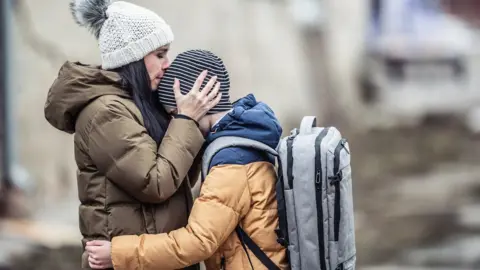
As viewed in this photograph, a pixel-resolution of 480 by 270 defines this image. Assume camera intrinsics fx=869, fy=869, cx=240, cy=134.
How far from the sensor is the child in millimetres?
2506

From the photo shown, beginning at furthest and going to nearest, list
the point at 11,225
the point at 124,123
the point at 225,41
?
the point at 225,41 < the point at 11,225 < the point at 124,123

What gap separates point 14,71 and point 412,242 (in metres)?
3.30

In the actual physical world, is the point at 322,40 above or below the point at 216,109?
below

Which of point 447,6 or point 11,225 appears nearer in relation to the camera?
point 11,225

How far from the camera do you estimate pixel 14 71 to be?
21.5ft

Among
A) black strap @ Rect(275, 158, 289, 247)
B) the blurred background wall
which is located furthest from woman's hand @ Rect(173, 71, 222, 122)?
the blurred background wall

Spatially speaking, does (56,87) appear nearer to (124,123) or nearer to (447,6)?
(124,123)

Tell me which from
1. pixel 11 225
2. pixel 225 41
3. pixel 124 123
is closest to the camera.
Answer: pixel 124 123

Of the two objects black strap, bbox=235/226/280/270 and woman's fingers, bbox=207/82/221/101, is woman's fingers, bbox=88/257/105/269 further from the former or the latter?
woman's fingers, bbox=207/82/221/101

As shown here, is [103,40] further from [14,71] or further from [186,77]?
[14,71]

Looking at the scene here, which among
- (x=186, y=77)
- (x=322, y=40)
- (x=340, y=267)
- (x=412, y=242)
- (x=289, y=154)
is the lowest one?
(x=412, y=242)

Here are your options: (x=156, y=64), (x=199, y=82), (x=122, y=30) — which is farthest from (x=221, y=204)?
(x=122, y=30)

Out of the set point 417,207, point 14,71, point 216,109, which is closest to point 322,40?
point 417,207

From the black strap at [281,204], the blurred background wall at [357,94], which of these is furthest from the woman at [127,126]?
the blurred background wall at [357,94]
